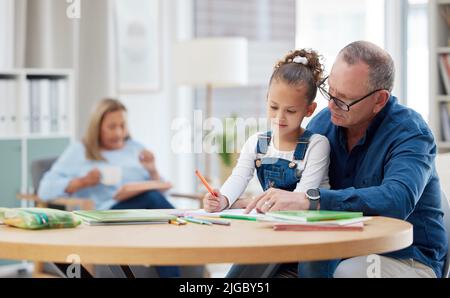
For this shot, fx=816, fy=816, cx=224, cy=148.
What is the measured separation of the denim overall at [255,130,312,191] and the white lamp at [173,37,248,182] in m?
2.76

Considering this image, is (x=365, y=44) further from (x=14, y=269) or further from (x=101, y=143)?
(x=14, y=269)

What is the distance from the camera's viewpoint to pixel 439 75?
4.10m

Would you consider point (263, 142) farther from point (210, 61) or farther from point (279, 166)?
point (210, 61)

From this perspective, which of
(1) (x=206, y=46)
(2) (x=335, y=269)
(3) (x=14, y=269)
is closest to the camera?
(2) (x=335, y=269)

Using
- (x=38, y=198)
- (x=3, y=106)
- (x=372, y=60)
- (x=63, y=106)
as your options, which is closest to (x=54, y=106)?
(x=63, y=106)

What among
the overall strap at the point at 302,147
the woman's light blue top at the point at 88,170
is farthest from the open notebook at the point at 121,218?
the woman's light blue top at the point at 88,170

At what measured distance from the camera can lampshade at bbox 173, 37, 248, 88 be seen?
4.62 m

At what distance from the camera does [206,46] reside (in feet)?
15.1

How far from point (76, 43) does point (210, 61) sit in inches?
31.4

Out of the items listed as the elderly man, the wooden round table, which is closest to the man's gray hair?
the elderly man

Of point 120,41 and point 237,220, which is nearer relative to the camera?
point 237,220

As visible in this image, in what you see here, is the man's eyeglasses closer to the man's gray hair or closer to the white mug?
the man's gray hair

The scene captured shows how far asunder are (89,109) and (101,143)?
810mm
